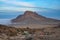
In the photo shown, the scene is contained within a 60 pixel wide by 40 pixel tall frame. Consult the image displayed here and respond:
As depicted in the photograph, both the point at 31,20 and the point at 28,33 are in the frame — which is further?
the point at 31,20

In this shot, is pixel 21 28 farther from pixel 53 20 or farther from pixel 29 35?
pixel 53 20

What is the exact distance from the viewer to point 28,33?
331cm

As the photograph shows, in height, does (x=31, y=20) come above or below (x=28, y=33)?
above

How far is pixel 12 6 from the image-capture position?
3.47 metres

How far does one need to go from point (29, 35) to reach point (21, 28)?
25 cm

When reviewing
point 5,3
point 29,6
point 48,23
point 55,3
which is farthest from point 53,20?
point 5,3

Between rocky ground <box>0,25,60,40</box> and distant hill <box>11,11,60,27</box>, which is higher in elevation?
distant hill <box>11,11,60,27</box>

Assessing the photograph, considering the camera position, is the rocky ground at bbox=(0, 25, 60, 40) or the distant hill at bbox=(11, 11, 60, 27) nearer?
the rocky ground at bbox=(0, 25, 60, 40)

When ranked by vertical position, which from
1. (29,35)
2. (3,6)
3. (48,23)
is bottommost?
(29,35)

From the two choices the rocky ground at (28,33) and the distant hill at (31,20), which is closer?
the rocky ground at (28,33)

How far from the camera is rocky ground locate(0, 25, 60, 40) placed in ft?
10.6

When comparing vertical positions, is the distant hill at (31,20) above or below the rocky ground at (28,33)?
above

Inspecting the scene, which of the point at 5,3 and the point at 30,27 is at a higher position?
Answer: the point at 5,3

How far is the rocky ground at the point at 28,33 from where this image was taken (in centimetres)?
323
